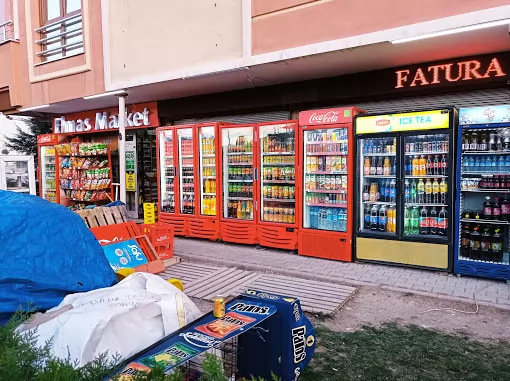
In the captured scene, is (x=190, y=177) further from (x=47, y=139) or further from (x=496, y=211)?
(x=47, y=139)

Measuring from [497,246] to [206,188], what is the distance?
5.39 meters

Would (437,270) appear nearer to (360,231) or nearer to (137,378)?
(360,231)

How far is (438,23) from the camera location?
16.6ft

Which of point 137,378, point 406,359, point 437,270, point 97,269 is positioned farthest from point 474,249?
point 137,378

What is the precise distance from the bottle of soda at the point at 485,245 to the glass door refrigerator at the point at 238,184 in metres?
3.78

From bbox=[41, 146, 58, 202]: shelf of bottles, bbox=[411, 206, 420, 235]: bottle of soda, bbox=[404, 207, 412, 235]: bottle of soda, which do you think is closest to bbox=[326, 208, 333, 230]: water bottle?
bbox=[404, 207, 412, 235]: bottle of soda

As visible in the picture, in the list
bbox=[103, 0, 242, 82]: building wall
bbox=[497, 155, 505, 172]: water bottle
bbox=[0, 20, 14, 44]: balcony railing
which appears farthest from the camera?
bbox=[0, 20, 14, 44]: balcony railing

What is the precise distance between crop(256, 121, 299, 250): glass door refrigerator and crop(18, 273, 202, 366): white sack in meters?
4.60

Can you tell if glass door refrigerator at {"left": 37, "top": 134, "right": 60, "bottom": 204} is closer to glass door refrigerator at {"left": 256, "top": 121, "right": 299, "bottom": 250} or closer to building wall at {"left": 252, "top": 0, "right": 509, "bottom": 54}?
glass door refrigerator at {"left": 256, "top": 121, "right": 299, "bottom": 250}

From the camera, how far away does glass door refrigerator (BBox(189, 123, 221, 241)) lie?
26.9 feet

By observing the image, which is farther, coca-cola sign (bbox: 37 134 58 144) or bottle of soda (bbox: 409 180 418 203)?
coca-cola sign (bbox: 37 134 58 144)

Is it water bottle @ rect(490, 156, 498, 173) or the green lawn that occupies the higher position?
water bottle @ rect(490, 156, 498, 173)

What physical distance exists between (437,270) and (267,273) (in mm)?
2522

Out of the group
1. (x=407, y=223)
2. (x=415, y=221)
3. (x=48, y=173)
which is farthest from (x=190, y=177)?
(x=48, y=173)
